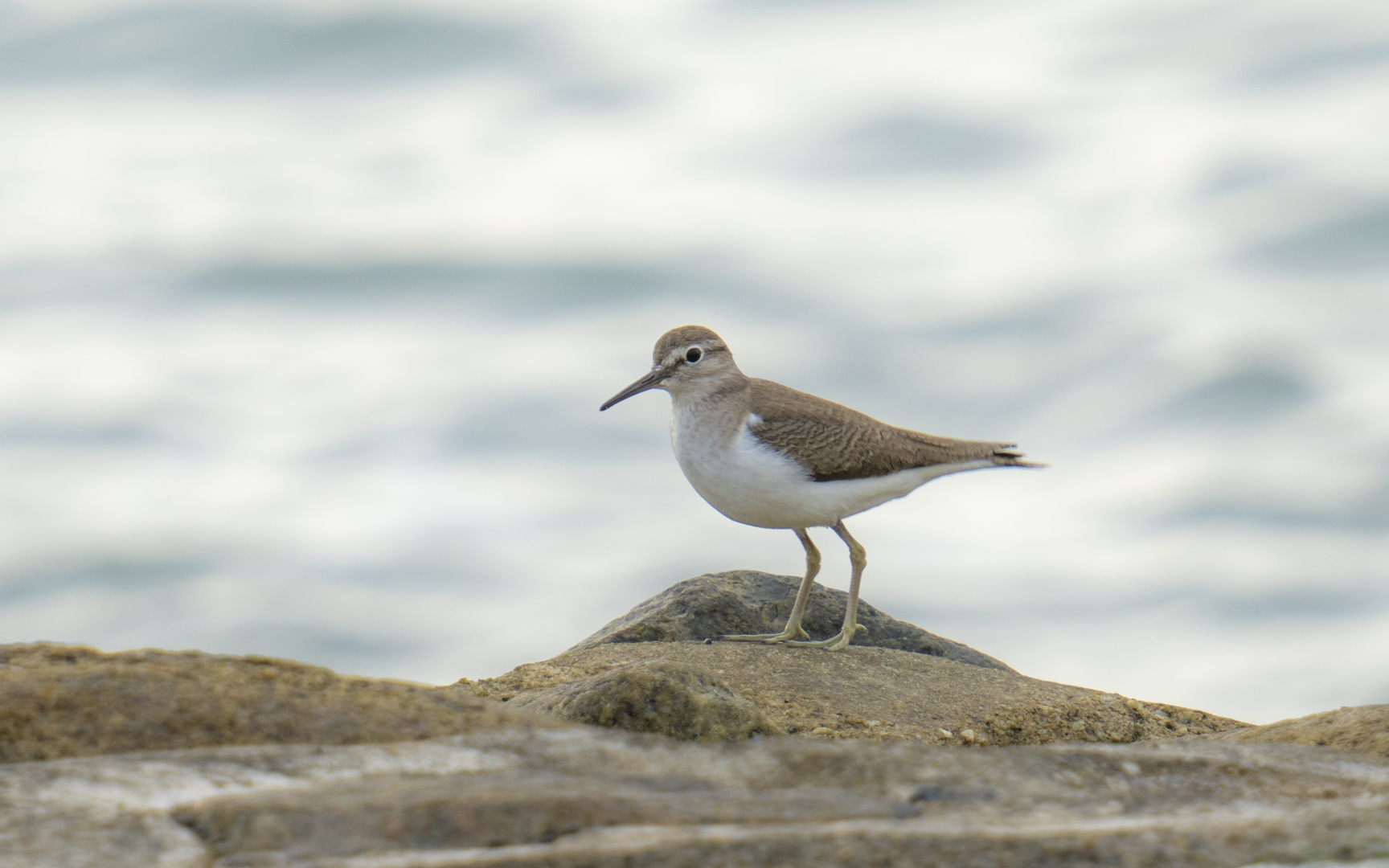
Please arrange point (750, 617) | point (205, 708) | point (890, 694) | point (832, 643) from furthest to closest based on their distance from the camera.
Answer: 1. point (750, 617)
2. point (832, 643)
3. point (890, 694)
4. point (205, 708)

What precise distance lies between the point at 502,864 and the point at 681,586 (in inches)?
231

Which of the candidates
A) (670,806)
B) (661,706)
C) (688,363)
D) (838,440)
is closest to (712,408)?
(688,363)

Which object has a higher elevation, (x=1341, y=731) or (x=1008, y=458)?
(x=1008, y=458)

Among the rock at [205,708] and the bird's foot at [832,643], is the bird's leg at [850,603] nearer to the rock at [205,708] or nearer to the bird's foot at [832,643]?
the bird's foot at [832,643]

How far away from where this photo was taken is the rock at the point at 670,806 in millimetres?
2914

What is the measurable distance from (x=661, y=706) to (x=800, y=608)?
3.84 metres

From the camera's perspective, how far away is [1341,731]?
4773 mm

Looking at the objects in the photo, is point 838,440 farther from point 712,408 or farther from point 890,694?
point 890,694

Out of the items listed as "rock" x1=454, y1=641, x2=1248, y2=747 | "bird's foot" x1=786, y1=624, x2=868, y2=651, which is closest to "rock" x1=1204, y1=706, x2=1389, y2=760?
"rock" x1=454, y1=641, x2=1248, y2=747

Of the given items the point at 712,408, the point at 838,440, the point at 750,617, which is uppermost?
the point at 712,408

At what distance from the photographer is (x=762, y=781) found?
139 inches

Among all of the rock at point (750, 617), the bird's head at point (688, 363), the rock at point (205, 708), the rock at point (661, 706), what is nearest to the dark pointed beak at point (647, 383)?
the bird's head at point (688, 363)

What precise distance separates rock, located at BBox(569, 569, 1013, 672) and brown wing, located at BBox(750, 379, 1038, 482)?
108 centimetres

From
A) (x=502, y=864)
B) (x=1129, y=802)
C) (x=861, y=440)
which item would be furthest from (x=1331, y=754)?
(x=861, y=440)
